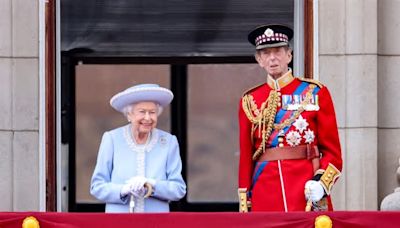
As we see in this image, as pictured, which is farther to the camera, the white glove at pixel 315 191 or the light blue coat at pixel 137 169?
the white glove at pixel 315 191

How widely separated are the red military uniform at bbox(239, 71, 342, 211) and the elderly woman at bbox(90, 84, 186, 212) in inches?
22.1

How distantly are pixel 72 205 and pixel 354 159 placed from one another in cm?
385

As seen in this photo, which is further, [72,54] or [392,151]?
[72,54]

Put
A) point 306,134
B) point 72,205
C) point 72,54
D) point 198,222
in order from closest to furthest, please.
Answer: point 198,222 → point 306,134 → point 72,54 → point 72,205

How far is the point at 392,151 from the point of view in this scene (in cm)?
1333

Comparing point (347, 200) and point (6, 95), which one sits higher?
point (6, 95)

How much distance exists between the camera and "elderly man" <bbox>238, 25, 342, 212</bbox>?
11.0 m

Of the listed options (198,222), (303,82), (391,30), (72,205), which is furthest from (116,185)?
(72,205)

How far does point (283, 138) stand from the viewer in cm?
1114

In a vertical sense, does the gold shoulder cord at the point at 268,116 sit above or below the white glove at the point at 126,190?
above

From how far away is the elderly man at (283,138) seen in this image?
36.2ft

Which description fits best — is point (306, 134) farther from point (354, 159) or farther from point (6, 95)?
point (6, 95)

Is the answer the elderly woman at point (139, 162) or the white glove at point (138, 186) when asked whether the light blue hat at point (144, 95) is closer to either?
the elderly woman at point (139, 162)

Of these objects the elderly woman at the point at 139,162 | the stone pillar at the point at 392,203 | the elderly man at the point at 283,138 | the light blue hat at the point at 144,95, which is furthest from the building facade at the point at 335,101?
the light blue hat at the point at 144,95
